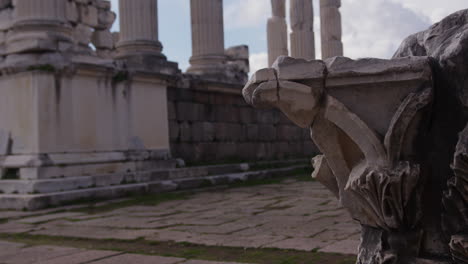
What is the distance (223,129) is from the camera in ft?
40.5

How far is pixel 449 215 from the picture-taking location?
2193mm

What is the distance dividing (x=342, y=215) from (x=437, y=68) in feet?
12.9

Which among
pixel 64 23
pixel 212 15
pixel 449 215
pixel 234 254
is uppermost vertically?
pixel 212 15

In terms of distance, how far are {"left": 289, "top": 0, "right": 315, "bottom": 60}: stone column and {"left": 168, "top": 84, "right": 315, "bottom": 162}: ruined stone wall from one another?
17.1 feet

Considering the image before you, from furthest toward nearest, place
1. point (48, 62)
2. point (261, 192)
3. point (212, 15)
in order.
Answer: point (212, 15) → point (261, 192) → point (48, 62)

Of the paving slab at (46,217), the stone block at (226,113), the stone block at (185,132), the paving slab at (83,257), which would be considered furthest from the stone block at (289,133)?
the paving slab at (83,257)

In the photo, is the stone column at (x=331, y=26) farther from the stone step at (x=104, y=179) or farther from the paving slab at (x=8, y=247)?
the paving slab at (x=8, y=247)

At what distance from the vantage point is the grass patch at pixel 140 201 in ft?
24.4

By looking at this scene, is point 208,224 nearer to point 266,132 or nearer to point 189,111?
point 189,111

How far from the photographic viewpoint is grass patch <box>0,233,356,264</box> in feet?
13.0

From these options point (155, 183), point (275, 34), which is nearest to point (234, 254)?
point (155, 183)

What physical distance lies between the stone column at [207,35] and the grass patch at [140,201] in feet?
15.6

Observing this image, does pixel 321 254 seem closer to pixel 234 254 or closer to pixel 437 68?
pixel 234 254

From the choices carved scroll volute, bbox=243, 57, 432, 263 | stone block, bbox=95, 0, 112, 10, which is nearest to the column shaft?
stone block, bbox=95, 0, 112, 10
